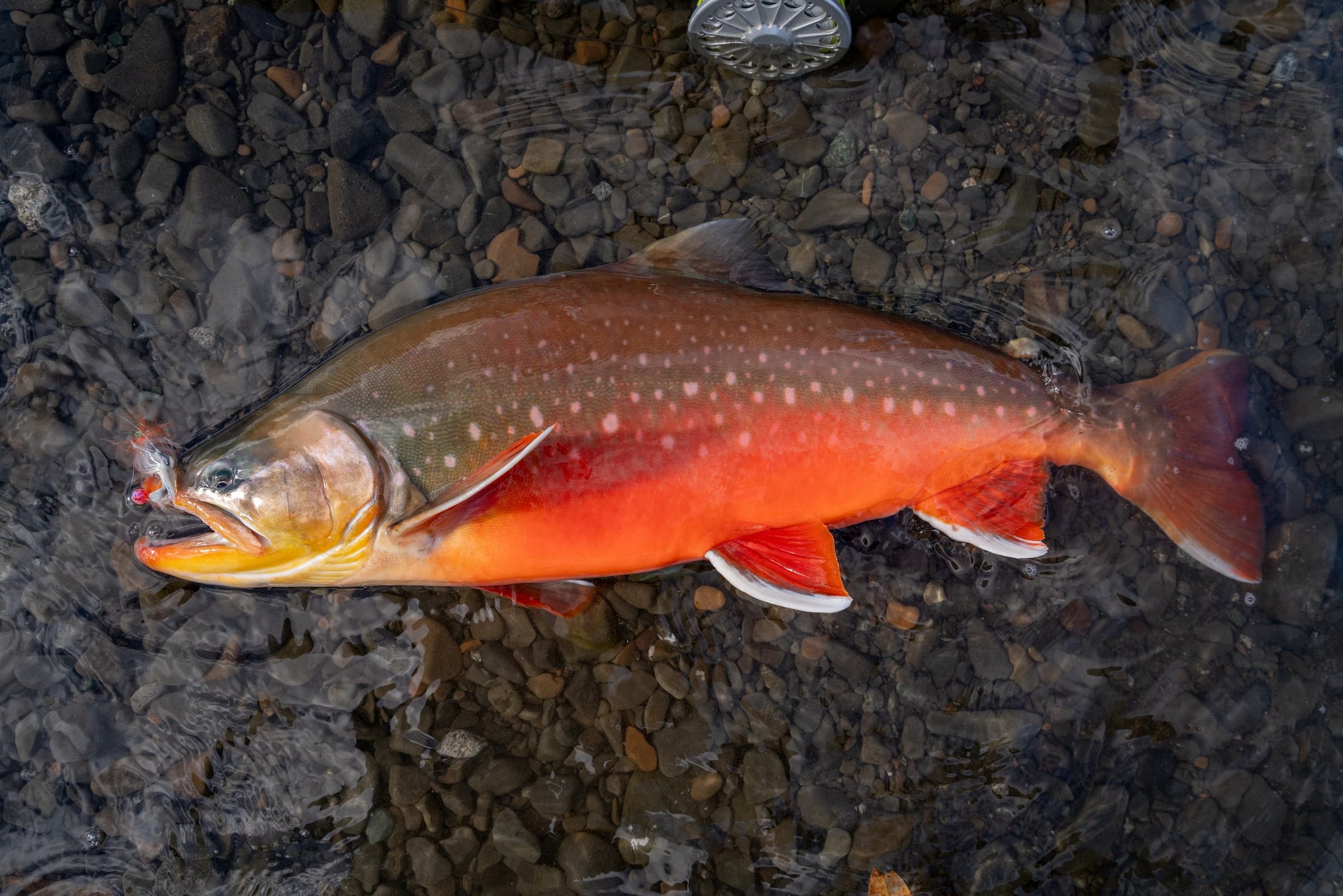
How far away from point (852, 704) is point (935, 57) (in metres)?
2.94

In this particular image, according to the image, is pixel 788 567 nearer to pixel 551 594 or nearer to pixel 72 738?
pixel 551 594

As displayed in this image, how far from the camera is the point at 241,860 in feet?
10.5

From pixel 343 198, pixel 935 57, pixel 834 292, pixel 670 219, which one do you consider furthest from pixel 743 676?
pixel 935 57

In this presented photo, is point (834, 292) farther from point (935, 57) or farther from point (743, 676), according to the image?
point (743, 676)

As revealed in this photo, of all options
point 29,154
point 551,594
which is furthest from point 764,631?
point 29,154

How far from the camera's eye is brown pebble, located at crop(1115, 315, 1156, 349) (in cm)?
345

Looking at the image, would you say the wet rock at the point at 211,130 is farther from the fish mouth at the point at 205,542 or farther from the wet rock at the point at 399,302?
the fish mouth at the point at 205,542

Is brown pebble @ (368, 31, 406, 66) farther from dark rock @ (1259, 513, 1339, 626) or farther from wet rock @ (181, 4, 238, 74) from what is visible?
dark rock @ (1259, 513, 1339, 626)

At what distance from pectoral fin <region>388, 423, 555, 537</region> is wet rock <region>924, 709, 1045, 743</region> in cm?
210

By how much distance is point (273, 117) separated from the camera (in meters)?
3.40

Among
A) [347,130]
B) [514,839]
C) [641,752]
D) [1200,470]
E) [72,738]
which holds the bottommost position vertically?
[514,839]

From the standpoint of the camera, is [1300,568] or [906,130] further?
[906,130]

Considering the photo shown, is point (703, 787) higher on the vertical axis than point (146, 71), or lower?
lower

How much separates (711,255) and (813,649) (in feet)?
5.71
